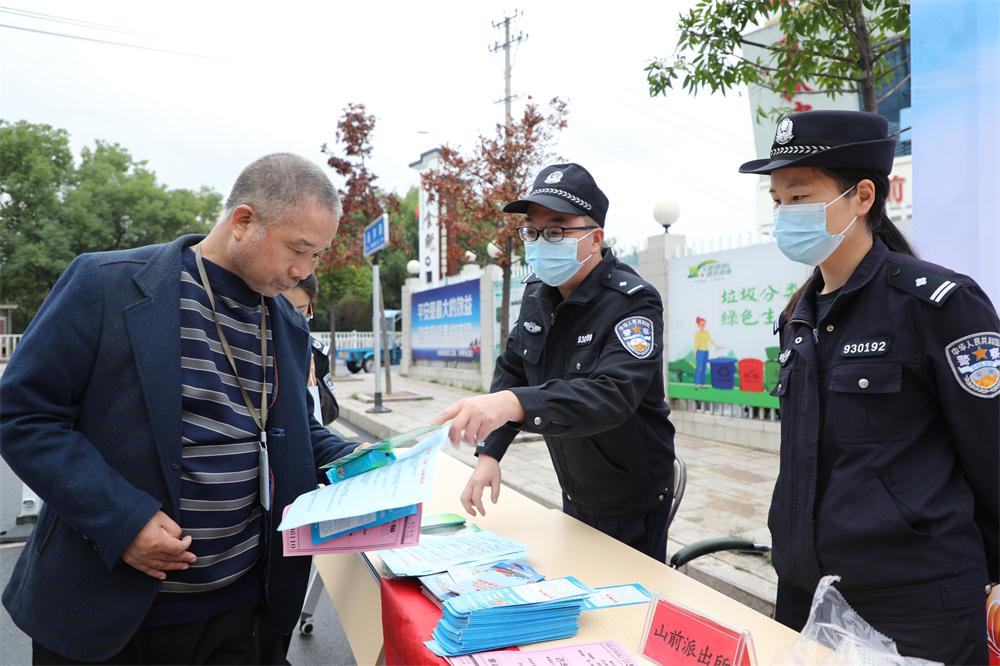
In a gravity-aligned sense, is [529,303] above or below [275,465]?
above

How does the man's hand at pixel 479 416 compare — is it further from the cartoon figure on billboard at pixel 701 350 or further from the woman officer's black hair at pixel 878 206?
the cartoon figure on billboard at pixel 701 350

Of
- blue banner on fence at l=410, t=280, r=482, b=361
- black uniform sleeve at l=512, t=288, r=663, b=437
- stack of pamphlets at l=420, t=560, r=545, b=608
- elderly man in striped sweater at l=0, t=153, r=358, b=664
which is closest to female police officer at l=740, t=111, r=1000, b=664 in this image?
black uniform sleeve at l=512, t=288, r=663, b=437

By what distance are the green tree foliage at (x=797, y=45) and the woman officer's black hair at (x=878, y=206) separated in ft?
5.35

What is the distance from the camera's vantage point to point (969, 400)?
124cm

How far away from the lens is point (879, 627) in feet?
4.36

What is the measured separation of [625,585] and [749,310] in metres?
5.81

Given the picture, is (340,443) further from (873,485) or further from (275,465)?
(873,485)

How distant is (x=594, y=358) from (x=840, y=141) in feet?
3.00

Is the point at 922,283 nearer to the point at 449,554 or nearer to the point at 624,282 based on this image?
the point at 624,282

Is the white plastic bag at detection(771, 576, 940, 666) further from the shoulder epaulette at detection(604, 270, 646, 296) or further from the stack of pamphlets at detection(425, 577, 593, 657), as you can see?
the shoulder epaulette at detection(604, 270, 646, 296)

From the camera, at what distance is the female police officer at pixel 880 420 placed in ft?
4.15

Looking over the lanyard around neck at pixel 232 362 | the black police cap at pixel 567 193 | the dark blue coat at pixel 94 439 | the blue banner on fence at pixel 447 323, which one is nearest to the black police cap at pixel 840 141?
the black police cap at pixel 567 193

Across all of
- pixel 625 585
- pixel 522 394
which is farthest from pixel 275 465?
→ pixel 625 585

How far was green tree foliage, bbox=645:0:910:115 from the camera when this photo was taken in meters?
2.84
